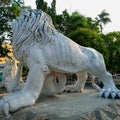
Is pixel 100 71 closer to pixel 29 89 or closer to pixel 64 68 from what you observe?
pixel 64 68

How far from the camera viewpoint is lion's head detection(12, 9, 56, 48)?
13.6 ft

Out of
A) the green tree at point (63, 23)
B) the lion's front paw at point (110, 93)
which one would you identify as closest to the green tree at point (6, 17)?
the green tree at point (63, 23)

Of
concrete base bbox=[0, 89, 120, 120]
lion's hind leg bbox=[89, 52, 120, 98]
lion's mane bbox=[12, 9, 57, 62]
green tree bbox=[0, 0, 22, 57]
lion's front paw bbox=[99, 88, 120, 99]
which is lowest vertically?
concrete base bbox=[0, 89, 120, 120]

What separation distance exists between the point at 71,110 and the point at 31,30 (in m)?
1.28

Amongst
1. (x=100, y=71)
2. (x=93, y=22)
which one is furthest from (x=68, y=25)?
(x=100, y=71)

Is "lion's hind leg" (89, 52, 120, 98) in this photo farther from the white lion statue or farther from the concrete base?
the concrete base

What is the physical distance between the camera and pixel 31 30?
4129mm

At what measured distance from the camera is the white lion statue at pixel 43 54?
389 cm

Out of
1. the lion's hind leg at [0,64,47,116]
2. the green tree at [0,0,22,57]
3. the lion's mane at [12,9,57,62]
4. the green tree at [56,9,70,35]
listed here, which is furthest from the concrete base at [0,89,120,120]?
the green tree at [56,9,70,35]

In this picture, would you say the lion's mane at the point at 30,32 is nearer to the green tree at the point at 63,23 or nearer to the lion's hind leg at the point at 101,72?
the lion's hind leg at the point at 101,72

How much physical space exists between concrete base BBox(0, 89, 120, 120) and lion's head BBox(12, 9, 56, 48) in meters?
0.82

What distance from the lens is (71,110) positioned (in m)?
3.45

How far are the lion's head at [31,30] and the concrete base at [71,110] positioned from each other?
2.68ft

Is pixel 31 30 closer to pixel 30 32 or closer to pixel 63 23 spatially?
pixel 30 32
